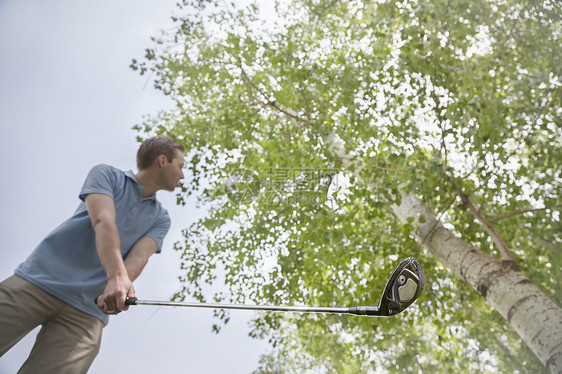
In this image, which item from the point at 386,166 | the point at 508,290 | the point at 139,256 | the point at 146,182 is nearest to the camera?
the point at 139,256

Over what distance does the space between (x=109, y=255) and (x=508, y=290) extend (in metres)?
2.32

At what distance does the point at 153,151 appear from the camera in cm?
186

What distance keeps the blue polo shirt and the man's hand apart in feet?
0.52

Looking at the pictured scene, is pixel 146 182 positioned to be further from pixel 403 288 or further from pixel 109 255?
pixel 403 288

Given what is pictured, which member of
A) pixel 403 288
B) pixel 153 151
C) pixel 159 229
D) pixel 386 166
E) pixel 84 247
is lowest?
pixel 403 288

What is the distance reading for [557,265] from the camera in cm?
333

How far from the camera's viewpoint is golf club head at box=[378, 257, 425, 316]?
1424 mm

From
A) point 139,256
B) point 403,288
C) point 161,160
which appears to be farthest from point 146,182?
point 403,288

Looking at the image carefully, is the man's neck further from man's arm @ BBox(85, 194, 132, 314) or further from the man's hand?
the man's hand

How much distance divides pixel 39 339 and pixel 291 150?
3.29 meters

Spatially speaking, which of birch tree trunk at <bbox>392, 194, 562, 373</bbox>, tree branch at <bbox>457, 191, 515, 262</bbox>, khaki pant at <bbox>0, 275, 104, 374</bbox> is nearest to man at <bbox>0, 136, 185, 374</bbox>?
khaki pant at <bbox>0, 275, 104, 374</bbox>

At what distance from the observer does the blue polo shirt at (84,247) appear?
4.64 feet

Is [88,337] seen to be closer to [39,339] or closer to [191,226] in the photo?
[39,339]

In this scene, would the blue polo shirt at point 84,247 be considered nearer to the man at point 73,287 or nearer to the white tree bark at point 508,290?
the man at point 73,287
